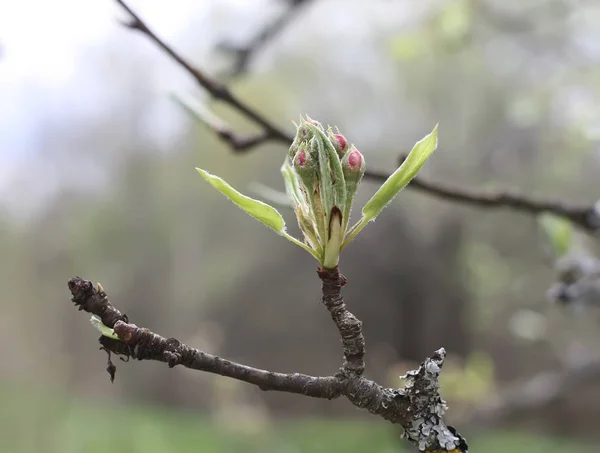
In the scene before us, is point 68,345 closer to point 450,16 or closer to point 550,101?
point 450,16

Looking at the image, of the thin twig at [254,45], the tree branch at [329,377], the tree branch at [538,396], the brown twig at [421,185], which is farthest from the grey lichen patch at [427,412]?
the tree branch at [538,396]

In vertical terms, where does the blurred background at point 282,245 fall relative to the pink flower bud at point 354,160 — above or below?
above

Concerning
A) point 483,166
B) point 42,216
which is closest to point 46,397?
point 42,216

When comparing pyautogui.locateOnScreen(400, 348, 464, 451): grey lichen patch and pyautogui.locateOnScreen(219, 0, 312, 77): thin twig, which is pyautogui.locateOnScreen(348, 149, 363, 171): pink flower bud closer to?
pyautogui.locateOnScreen(400, 348, 464, 451): grey lichen patch

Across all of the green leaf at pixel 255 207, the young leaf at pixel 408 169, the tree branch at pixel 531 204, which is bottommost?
the green leaf at pixel 255 207

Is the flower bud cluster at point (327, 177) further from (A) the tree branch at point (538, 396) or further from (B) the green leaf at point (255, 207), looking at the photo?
(A) the tree branch at point (538, 396)
